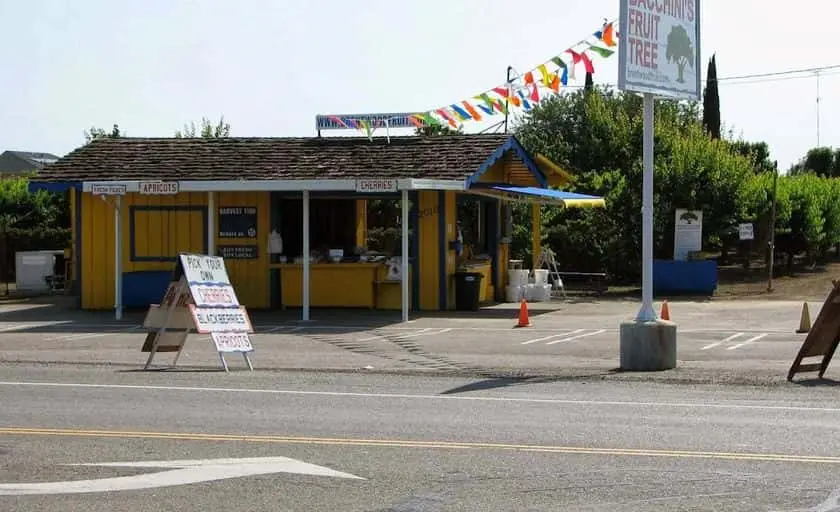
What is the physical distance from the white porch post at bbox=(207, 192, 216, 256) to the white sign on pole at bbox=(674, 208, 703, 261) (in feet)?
44.1

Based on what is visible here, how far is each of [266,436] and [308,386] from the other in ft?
12.7

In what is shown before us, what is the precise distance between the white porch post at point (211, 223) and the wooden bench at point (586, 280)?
1132 centimetres

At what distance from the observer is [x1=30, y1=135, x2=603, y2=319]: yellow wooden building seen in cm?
2594

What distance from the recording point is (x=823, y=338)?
13938 millimetres

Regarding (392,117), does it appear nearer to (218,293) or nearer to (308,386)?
(218,293)

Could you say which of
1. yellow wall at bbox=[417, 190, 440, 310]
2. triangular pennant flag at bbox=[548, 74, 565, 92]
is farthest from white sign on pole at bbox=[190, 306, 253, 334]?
triangular pennant flag at bbox=[548, 74, 565, 92]

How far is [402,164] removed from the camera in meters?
26.0

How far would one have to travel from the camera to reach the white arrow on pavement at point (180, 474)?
7.98 meters

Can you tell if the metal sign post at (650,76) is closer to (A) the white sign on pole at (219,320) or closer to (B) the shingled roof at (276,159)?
(A) the white sign on pole at (219,320)

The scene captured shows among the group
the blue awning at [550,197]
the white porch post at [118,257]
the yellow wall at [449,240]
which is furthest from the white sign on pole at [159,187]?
the blue awning at [550,197]

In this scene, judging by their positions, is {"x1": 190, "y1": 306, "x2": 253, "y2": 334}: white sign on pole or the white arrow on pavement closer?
the white arrow on pavement

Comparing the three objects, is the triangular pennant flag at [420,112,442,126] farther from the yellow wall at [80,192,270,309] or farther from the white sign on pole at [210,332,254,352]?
the white sign on pole at [210,332,254,352]

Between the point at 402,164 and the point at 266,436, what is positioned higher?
the point at 402,164

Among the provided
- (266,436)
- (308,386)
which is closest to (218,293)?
(308,386)
